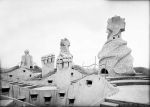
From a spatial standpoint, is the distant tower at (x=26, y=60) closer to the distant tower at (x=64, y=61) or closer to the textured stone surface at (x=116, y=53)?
the distant tower at (x=64, y=61)

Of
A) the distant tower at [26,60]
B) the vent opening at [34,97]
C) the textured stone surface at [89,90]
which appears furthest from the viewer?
the distant tower at [26,60]

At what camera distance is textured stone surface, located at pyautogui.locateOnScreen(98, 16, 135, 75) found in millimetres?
17922

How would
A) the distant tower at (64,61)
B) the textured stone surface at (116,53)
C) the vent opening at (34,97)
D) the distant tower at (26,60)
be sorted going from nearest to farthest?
the vent opening at (34,97)
the distant tower at (64,61)
the textured stone surface at (116,53)
the distant tower at (26,60)

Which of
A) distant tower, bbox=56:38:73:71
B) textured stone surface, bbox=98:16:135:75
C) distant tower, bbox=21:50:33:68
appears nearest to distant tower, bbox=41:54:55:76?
distant tower, bbox=56:38:73:71

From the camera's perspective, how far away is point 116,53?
18.3m

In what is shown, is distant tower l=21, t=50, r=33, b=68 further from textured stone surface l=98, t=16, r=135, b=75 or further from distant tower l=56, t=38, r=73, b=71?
textured stone surface l=98, t=16, r=135, b=75

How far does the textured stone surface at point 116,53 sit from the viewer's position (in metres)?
17.9

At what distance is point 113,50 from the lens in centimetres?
1859

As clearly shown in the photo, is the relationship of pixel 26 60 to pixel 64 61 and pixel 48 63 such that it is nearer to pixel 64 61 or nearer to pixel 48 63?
pixel 48 63

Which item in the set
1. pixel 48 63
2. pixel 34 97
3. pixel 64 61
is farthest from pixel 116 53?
pixel 34 97

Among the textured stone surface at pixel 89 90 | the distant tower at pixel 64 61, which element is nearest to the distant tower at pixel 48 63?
the distant tower at pixel 64 61

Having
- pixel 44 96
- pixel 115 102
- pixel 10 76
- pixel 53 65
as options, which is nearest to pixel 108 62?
pixel 53 65

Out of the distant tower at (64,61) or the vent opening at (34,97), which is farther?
the distant tower at (64,61)

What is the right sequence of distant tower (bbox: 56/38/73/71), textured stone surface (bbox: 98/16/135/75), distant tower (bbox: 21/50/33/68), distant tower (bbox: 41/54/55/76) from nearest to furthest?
distant tower (bbox: 56/38/73/71), distant tower (bbox: 41/54/55/76), textured stone surface (bbox: 98/16/135/75), distant tower (bbox: 21/50/33/68)
